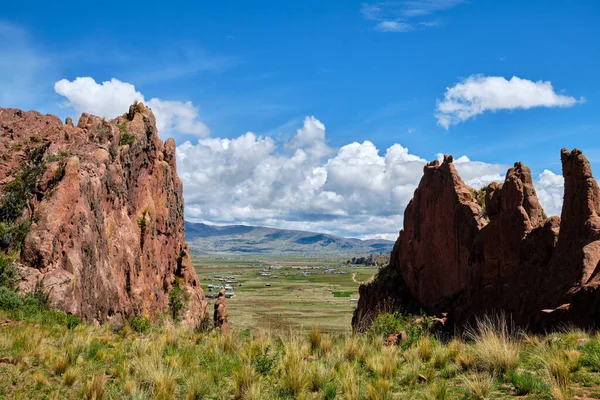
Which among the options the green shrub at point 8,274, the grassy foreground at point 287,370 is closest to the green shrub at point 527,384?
the grassy foreground at point 287,370

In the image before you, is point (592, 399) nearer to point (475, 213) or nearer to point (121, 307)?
point (121, 307)

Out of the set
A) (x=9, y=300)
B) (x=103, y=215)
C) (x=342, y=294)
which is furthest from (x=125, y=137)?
(x=342, y=294)

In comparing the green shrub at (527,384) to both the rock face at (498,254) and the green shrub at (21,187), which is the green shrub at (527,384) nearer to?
the rock face at (498,254)

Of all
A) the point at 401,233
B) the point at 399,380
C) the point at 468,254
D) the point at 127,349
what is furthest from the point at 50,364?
the point at 401,233

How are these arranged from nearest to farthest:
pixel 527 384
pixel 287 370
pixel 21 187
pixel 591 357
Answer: pixel 527 384, pixel 591 357, pixel 287 370, pixel 21 187

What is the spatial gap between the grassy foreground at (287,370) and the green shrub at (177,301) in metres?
22.5

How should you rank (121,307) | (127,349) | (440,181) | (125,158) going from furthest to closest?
1. (440,181)
2. (125,158)
3. (121,307)
4. (127,349)

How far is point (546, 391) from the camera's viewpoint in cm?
855

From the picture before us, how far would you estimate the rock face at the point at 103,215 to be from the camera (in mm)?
19578

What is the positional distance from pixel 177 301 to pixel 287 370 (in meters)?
28.2

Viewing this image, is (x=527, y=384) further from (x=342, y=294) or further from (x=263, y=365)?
(x=342, y=294)

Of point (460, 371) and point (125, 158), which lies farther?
point (125, 158)

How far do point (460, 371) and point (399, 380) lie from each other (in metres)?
1.63

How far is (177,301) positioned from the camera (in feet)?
120
